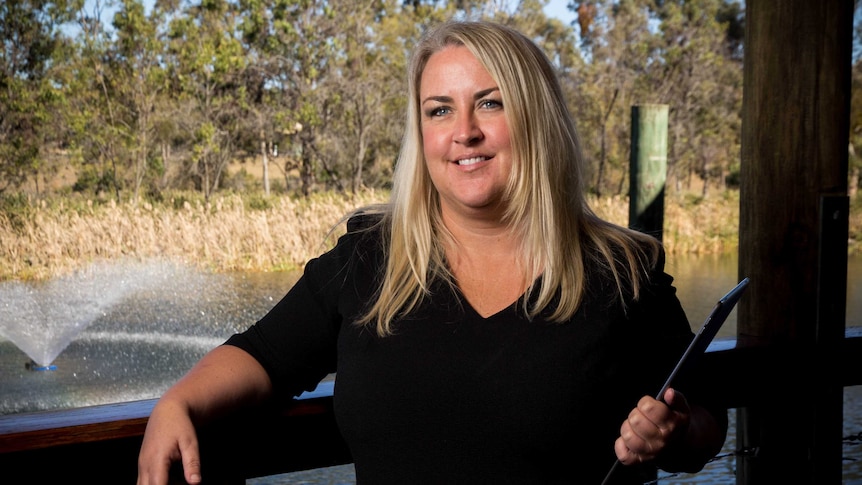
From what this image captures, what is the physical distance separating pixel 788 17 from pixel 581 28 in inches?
493

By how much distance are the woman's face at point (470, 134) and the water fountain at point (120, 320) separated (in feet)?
22.5

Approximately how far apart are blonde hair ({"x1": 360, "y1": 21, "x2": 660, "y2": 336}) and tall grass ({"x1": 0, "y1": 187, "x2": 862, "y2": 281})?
7682mm

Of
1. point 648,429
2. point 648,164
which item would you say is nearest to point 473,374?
point 648,429

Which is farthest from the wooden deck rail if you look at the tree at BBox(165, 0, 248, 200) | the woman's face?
the tree at BBox(165, 0, 248, 200)

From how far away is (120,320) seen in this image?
9.96 meters

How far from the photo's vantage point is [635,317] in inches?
50.8

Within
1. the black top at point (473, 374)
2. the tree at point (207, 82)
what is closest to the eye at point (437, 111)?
the black top at point (473, 374)

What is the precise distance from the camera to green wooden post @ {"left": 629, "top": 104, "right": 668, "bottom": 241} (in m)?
2.81

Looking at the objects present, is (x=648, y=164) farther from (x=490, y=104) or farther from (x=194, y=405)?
(x=194, y=405)

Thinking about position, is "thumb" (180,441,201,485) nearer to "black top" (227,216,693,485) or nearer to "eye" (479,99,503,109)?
"black top" (227,216,693,485)

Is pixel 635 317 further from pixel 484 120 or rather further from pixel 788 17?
pixel 788 17

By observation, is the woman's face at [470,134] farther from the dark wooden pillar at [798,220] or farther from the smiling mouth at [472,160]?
the dark wooden pillar at [798,220]

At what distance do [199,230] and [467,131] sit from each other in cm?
964

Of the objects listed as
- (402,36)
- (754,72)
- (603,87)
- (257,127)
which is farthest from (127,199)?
(754,72)
